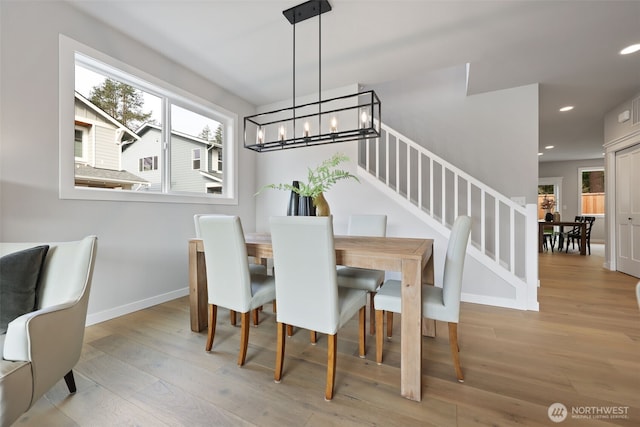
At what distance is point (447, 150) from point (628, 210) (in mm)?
2968

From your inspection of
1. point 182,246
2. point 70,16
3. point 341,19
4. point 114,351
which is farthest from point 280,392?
point 70,16

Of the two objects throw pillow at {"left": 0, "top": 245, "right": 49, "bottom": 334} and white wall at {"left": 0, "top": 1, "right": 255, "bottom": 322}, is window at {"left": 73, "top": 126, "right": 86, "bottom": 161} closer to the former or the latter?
white wall at {"left": 0, "top": 1, "right": 255, "bottom": 322}

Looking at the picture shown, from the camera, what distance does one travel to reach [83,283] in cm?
139

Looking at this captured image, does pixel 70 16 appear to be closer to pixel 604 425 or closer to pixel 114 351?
pixel 114 351

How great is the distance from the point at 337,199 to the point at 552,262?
4666 mm

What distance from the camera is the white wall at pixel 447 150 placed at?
3234mm

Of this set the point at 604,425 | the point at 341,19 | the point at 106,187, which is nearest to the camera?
the point at 604,425

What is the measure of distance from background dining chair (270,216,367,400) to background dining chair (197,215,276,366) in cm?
29

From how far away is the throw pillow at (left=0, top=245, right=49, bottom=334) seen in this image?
1.29 m

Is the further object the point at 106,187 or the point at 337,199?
the point at 337,199

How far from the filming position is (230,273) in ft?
5.86

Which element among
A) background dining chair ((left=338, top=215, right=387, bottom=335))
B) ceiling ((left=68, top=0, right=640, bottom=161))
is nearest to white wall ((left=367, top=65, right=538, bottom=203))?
ceiling ((left=68, top=0, right=640, bottom=161))

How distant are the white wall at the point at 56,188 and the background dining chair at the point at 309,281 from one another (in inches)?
76.8

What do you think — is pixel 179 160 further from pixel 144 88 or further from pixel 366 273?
pixel 366 273
